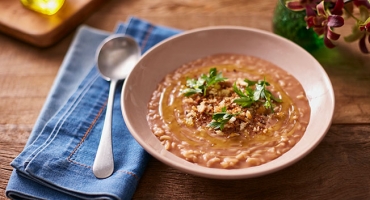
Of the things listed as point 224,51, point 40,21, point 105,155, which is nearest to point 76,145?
point 105,155

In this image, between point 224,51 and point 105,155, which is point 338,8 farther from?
point 105,155

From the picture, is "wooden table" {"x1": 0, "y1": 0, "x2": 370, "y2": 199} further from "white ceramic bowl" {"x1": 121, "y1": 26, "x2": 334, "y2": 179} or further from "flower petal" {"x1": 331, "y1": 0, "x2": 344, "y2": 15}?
"flower petal" {"x1": 331, "y1": 0, "x2": 344, "y2": 15}

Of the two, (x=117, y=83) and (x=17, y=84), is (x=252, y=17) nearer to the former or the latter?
(x=117, y=83)

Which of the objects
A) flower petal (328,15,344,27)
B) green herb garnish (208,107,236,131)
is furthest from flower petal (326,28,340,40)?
green herb garnish (208,107,236,131)

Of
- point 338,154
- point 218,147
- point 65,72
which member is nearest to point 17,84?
point 65,72

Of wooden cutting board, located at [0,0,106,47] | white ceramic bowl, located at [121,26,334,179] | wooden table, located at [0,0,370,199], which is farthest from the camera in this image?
wooden cutting board, located at [0,0,106,47]
